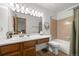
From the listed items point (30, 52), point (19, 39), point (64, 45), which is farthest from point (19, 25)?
point (64, 45)

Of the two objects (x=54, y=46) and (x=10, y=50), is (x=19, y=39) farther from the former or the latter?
(x=54, y=46)

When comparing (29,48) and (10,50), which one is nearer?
(10,50)

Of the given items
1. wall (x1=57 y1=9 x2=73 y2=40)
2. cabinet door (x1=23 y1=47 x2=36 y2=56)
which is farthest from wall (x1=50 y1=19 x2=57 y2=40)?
cabinet door (x1=23 y1=47 x2=36 y2=56)

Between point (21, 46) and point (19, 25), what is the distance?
14.5 inches

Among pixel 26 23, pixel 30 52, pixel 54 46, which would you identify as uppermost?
pixel 26 23

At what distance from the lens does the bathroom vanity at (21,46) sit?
1.45m

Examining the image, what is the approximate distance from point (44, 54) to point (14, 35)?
627mm

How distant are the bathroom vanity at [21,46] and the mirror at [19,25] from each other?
0.14 m

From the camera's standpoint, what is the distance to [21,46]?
1.56 m

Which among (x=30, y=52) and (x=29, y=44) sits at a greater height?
(x=29, y=44)

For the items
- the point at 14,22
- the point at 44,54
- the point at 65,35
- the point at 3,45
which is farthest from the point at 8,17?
the point at 65,35

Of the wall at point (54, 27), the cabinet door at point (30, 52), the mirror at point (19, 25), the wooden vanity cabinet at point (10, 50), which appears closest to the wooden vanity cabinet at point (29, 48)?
the cabinet door at point (30, 52)

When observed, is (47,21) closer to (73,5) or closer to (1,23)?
(73,5)

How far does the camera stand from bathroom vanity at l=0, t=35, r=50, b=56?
1.45 meters
